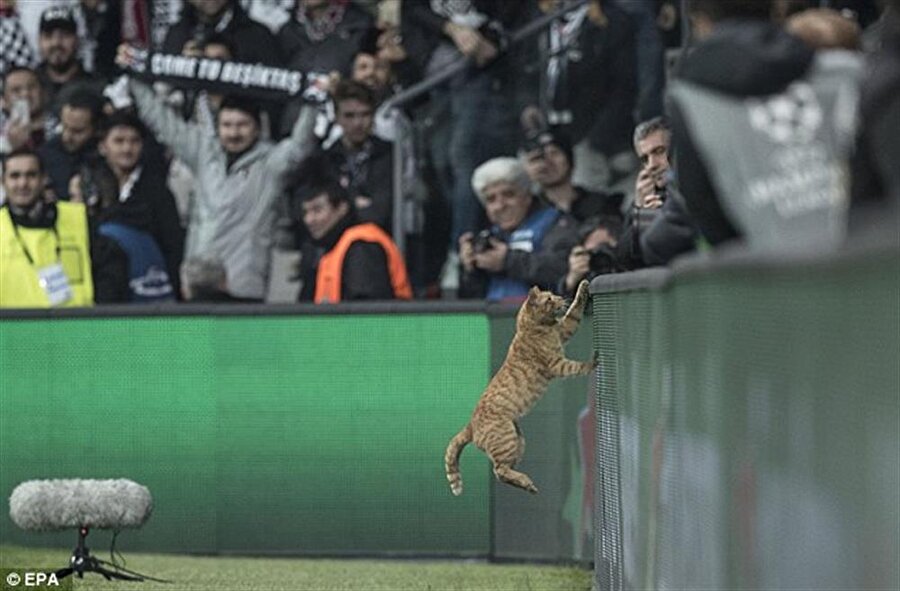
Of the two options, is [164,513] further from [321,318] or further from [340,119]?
[340,119]

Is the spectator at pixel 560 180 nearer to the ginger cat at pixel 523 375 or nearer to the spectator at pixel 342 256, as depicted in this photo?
the spectator at pixel 342 256

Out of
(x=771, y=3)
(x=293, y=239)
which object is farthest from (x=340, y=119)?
(x=771, y=3)

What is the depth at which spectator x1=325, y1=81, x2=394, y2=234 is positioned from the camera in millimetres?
14203

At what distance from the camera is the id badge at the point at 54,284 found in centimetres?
1391

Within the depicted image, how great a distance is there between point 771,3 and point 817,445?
199cm

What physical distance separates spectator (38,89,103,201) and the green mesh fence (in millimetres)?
1890

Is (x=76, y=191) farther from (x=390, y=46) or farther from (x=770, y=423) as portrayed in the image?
(x=770, y=423)

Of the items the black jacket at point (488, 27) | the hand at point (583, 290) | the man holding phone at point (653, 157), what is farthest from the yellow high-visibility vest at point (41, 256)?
the man holding phone at point (653, 157)

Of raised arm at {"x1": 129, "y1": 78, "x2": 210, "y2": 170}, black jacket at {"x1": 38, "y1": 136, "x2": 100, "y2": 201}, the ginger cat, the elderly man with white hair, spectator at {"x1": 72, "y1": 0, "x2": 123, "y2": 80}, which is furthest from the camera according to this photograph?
spectator at {"x1": 72, "y1": 0, "x2": 123, "y2": 80}

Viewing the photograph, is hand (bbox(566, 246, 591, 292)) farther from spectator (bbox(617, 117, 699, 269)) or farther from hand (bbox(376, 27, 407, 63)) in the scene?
hand (bbox(376, 27, 407, 63))

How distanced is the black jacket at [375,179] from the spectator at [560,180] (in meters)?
1.13

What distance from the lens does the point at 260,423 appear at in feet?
42.9

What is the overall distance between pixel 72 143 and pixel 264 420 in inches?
111

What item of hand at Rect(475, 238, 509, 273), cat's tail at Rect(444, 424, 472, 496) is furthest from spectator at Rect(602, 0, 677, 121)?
cat's tail at Rect(444, 424, 472, 496)
